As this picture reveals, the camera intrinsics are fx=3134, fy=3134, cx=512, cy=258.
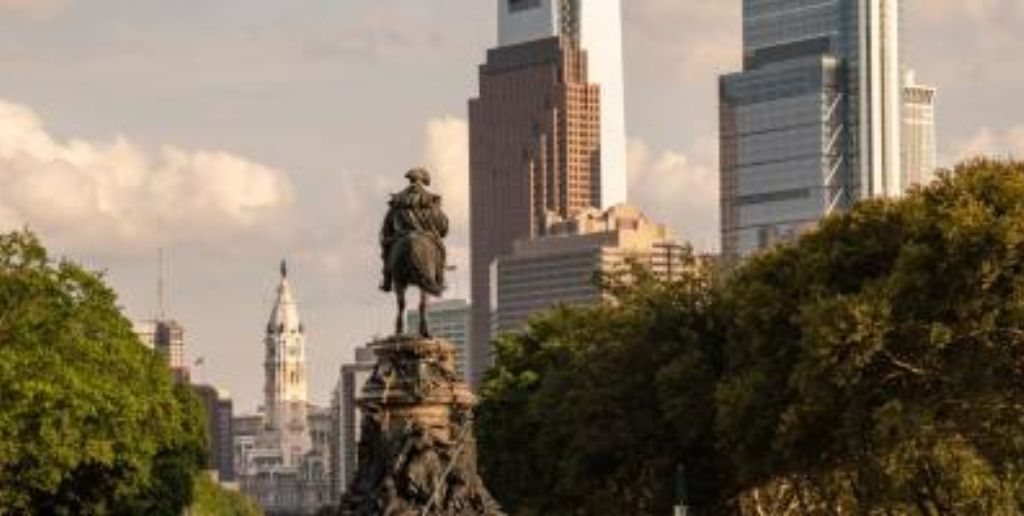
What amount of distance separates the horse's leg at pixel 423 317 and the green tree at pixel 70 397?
38246 mm

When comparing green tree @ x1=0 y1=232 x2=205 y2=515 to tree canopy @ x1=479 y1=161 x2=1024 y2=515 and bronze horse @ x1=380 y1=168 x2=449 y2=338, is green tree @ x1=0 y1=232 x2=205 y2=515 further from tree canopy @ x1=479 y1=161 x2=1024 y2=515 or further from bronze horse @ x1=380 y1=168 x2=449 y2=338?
bronze horse @ x1=380 y1=168 x2=449 y2=338

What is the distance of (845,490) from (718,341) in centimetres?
552

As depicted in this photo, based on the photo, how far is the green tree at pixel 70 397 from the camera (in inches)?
3504

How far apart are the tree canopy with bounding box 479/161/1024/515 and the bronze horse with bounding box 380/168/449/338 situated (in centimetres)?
2097

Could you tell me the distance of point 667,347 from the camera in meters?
86.2

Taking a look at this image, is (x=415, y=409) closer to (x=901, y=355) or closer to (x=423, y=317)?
(x=423, y=317)

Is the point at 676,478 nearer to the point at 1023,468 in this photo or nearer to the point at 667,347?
the point at 667,347

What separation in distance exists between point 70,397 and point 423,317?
39.9 metres

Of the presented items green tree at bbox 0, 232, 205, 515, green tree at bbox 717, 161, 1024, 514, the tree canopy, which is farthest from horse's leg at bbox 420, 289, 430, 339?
green tree at bbox 0, 232, 205, 515

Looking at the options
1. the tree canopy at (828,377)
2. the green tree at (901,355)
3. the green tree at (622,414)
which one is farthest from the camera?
the green tree at (622,414)

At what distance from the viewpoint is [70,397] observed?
3516 inches

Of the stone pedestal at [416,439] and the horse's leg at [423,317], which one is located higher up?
the horse's leg at [423,317]

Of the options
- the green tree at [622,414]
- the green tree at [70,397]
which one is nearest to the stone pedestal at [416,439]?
the green tree at [622,414]

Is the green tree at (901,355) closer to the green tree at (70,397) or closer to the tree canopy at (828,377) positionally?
the tree canopy at (828,377)
